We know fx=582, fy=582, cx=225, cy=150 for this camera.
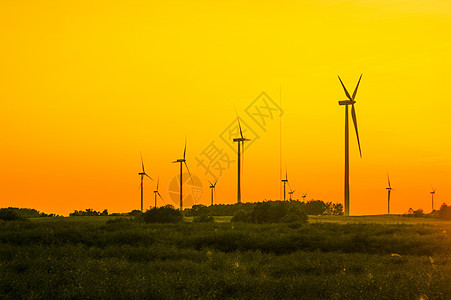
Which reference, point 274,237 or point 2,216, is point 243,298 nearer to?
point 274,237

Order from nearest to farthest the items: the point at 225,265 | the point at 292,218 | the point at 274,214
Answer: the point at 225,265 → the point at 292,218 → the point at 274,214

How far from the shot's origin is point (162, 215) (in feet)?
183

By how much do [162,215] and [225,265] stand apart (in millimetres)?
31720

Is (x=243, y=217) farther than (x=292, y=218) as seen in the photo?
Yes

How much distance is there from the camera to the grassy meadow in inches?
727

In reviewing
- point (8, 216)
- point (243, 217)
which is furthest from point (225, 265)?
point (8, 216)

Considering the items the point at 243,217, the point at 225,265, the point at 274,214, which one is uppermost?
the point at 274,214

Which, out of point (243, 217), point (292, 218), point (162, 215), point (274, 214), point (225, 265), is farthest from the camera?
point (243, 217)

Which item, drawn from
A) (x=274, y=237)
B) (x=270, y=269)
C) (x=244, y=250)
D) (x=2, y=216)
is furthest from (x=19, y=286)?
(x=2, y=216)

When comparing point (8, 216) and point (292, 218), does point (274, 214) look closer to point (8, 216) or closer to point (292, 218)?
point (292, 218)

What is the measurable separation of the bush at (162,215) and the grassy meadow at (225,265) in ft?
50.2

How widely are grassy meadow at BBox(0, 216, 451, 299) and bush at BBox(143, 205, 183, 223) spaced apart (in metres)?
15.3

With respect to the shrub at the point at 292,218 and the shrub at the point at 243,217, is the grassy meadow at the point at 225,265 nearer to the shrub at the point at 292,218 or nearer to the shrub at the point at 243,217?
the shrub at the point at 292,218

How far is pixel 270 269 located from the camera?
2389cm
